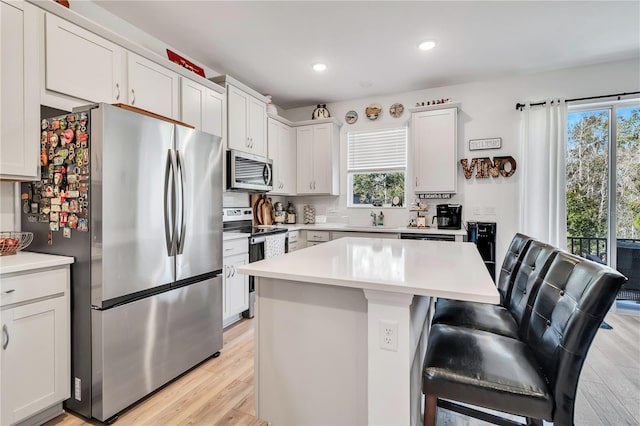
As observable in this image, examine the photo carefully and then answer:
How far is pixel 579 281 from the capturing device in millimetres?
1104

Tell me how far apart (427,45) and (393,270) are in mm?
2539

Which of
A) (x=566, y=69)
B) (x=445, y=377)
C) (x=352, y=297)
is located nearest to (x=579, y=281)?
(x=445, y=377)

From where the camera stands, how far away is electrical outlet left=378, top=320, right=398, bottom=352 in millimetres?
1196

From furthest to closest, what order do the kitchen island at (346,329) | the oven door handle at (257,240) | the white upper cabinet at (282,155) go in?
1. the white upper cabinet at (282,155)
2. the oven door handle at (257,240)
3. the kitchen island at (346,329)

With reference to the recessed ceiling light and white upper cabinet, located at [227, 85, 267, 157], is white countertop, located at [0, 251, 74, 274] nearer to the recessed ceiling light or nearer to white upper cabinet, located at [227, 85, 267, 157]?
white upper cabinet, located at [227, 85, 267, 157]

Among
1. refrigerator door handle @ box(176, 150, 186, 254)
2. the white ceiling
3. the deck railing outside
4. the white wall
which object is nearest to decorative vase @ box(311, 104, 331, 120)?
the white ceiling

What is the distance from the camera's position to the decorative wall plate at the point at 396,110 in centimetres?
425

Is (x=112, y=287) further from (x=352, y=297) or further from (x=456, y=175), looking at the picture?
(x=456, y=175)

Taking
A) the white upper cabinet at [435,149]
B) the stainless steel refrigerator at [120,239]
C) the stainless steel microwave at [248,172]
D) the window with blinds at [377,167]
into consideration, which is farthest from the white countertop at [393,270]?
→ the window with blinds at [377,167]

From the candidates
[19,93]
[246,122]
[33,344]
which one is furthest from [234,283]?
[19,93]

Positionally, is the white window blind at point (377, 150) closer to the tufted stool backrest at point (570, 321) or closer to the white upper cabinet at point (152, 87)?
the white upper cabinet at point (152, 87)

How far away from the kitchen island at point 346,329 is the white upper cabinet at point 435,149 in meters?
2.32

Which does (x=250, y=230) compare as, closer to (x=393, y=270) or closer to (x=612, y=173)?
(x=393, y=270)

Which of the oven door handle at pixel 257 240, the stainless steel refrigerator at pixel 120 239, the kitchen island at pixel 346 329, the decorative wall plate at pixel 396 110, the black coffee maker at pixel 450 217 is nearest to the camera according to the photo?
the kitchen island at pixel 346 329
